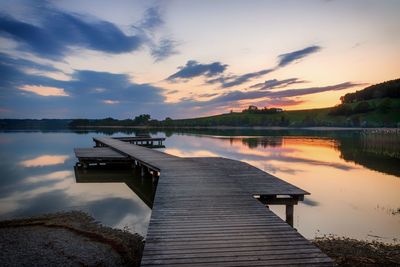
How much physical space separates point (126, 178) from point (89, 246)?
1054 centimetres

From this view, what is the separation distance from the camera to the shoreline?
693cm

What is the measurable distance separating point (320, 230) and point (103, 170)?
599 inches

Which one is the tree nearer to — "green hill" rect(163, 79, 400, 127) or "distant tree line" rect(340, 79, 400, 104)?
"green hill" rect(163, 79, 400, 127)

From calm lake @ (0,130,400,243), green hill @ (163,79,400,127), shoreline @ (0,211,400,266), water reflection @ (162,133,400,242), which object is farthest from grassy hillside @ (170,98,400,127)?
shoreline @ (0,211,400,266)

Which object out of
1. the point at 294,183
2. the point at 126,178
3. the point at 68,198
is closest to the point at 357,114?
the point at 294,183

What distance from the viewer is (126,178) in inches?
712

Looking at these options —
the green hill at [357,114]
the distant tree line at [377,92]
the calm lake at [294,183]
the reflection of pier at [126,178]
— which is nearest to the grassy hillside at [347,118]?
the green hill at [357,114]

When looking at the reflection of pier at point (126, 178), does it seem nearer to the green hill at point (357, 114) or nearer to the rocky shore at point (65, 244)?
the rocky shore at point (65, 244)

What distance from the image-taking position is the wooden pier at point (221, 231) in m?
4.69

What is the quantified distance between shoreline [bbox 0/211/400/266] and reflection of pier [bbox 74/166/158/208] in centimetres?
416

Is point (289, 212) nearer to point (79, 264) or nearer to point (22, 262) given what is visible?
point (79, 264)

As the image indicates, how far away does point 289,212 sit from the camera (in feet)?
32.8

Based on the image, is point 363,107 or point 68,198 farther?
point 363,107

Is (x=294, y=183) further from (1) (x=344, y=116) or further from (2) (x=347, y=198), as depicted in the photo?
(1) (x=344, y=116)
